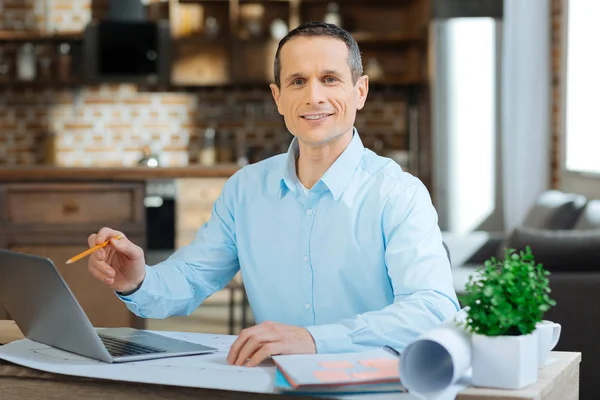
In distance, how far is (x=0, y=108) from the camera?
739cm

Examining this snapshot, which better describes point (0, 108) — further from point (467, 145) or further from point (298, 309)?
point (298, 309)

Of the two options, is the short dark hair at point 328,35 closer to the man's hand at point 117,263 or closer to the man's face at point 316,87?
the man's face at point 316,87

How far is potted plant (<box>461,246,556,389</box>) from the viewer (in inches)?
45.8

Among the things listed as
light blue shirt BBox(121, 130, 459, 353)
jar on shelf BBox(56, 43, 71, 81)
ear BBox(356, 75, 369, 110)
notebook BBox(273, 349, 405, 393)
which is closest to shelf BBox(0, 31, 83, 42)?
jar on shelf BBox(56, 43, 71, 81)

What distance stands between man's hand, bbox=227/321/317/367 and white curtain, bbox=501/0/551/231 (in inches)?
193

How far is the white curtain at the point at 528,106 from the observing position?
6055 millimetres

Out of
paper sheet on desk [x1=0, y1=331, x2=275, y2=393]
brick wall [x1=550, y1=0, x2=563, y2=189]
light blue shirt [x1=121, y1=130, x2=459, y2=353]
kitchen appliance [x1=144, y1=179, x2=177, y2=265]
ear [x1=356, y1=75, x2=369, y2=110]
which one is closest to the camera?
paper sheet on desk [x1=0, y1=331, x2=275, y2=393]

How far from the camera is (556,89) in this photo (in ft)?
20.3

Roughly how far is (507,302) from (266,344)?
37 cm

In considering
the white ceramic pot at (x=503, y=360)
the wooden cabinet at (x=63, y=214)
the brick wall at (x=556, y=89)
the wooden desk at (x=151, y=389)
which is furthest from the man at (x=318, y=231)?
the brick wall at (x=556, y=89)

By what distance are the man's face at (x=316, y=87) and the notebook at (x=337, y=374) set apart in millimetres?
531

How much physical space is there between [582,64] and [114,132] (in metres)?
3.65

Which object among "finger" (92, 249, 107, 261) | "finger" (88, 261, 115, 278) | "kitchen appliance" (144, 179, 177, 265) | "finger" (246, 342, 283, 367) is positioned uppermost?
"finger" (92, 249, 107, 261)

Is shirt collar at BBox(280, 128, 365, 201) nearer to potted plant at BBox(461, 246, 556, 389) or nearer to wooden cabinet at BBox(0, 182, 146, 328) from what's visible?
potted plant at BBox(461, 246, 556, 389)
